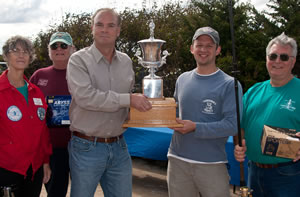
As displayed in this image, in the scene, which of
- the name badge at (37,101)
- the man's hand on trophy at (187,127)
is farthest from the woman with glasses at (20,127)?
the man's hand on trophy at (187,127)

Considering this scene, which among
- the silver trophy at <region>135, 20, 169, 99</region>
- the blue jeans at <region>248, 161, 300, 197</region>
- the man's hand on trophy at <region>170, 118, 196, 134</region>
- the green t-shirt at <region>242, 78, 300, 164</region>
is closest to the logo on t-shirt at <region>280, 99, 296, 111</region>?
the green t-shirt at <region>242, 78, 300, 164</region>

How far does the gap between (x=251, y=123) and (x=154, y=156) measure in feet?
9.04

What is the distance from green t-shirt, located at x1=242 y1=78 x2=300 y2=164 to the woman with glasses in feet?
6.00

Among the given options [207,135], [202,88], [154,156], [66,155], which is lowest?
[154,156]

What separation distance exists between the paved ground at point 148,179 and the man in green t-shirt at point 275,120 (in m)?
2.53

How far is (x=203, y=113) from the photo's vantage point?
271 centimetres

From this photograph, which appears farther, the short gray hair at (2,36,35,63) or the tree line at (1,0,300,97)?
the tree line at (1,0,300,97)

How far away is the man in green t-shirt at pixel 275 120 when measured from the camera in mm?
2527

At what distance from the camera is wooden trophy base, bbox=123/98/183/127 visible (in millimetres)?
2609

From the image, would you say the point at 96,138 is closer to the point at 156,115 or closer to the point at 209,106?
the point at 156,115

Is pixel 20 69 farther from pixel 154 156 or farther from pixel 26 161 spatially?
pixel 154 156

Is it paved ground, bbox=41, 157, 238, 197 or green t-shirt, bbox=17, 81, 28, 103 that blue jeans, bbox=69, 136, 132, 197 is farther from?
paved ground, bbox=41, 157, 238, 197

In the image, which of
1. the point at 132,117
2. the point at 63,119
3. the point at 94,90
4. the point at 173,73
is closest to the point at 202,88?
the point at 132,117

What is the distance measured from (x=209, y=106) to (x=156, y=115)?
0.47m
